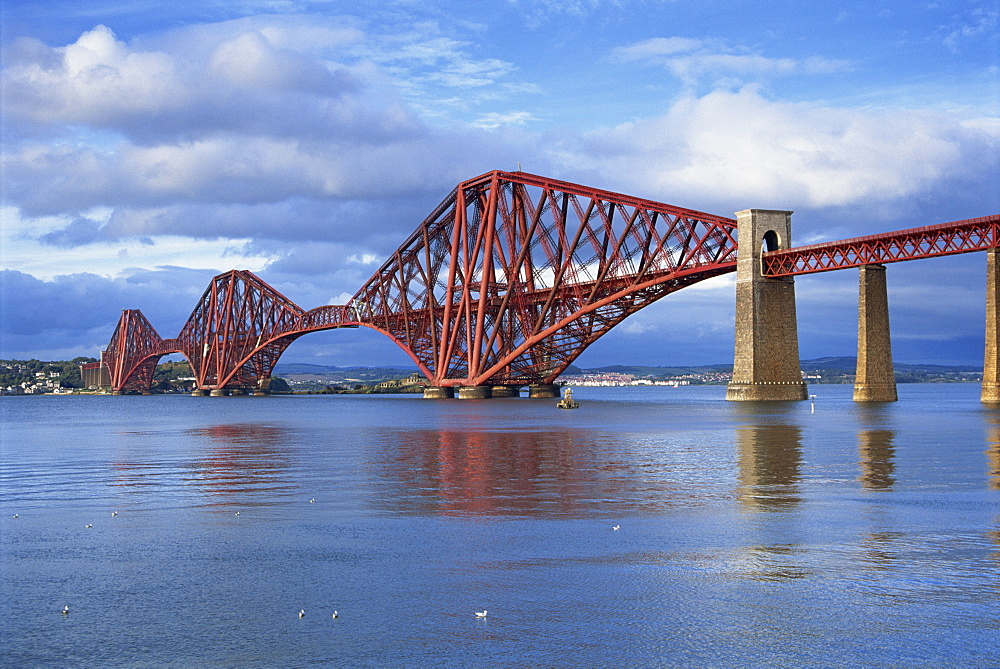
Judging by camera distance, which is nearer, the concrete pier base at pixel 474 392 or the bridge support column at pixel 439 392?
the concrete pier base at pixel 474 392

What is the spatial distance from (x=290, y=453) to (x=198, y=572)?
26037mm

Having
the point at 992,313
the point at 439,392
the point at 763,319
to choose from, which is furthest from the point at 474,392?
the point at 992,313

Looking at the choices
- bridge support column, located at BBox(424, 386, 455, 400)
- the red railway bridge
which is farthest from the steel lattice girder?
bridge support column, located at BBox(424, 386, 455, 400)

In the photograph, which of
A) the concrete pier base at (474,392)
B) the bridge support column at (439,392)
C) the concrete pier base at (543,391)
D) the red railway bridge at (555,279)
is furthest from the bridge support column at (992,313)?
the bridge support column at (439,392)

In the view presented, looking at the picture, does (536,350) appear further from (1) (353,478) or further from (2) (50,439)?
(1) (353,478)

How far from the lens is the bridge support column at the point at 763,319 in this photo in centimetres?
8831

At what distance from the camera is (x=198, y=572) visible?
1558 centimetres

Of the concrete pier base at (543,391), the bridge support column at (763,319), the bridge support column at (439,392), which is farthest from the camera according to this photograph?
the bridge support column at (439,392)

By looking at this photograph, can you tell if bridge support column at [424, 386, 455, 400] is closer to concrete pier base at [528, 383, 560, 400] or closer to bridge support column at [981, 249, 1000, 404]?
concrete pier base at [528, 383, 560, 400]

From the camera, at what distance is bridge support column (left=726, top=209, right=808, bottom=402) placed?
290 ft

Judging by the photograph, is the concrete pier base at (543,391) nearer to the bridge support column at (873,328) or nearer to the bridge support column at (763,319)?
the bridge support column at (763,319)

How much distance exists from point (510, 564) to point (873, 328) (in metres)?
70.3

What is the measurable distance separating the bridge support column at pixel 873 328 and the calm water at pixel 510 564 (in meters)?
49.0

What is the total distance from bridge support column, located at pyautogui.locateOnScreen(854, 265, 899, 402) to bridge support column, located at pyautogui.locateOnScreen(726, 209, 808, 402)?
7017 millimetres
